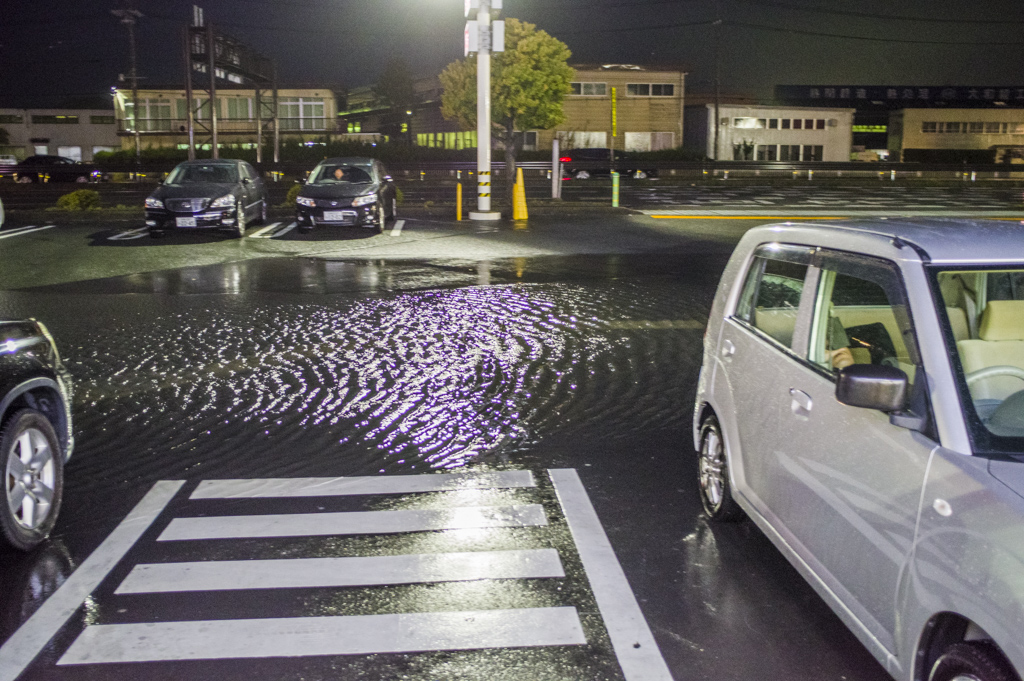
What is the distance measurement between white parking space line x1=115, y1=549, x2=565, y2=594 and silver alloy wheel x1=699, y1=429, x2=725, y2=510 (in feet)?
3.06

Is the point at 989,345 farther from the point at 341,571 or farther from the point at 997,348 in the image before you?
the point at 341,571

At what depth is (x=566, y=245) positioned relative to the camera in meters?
18.0

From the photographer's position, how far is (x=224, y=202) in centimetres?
Answer: 1792

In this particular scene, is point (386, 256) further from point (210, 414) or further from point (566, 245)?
point (210, 414)

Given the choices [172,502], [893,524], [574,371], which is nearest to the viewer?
[893,524]

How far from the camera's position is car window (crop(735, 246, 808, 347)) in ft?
13.8

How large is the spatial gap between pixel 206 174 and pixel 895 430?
1815cm

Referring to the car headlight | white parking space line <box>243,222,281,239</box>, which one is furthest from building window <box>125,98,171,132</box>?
the car headlight

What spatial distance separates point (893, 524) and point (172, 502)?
382 centimetres

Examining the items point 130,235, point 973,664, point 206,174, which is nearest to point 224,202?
point 206,174

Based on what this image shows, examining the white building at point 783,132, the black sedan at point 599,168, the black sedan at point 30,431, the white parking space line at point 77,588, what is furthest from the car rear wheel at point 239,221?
the white building at point 783,132

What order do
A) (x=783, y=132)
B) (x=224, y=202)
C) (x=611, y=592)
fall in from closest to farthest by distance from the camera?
(x=611, y=592), (x=224, y=202), (x=783, y=132)

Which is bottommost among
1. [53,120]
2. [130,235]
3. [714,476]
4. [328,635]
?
[328,635]

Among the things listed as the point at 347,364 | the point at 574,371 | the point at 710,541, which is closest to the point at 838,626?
the point at 710,541
